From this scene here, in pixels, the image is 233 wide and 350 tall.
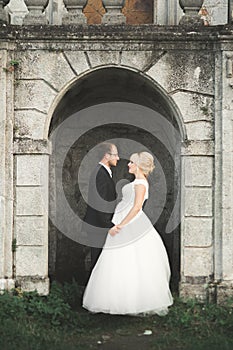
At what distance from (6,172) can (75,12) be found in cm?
206

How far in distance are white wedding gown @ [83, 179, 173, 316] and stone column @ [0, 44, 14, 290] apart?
3.24ft

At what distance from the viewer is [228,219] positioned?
7.89m

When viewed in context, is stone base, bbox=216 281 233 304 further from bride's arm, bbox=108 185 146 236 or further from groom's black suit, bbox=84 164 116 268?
groom's black suit, bbox=84 164 116 268

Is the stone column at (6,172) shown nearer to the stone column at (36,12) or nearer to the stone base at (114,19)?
the stone column at (36,12)

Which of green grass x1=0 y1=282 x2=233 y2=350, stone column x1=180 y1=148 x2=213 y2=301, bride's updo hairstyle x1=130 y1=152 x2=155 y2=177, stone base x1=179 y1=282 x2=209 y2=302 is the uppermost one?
bride's updo hairstyle x1=130 y1=152 x2=155 y2=177

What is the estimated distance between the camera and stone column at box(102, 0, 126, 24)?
8.05 meters

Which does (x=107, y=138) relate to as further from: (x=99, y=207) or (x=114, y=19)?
(x=114, y=19)

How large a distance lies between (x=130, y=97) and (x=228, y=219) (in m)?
2.46

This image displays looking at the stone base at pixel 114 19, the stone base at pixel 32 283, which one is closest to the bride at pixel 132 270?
the stone base at pixel 32 283

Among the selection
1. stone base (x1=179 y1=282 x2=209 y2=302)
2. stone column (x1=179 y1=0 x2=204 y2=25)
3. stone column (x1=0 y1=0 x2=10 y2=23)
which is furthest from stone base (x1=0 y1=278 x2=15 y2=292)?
stone column (x1=179 y1=0 x2=204 y2=25)

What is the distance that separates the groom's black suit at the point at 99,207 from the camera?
28.7ft

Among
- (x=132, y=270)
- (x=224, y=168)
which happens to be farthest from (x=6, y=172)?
(x=224, y=168)

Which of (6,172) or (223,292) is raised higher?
(6,172)

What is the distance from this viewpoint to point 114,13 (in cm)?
808
